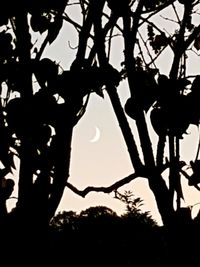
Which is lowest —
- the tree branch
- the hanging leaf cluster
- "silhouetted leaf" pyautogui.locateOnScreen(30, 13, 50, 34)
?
the tree branch

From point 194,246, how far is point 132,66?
82 centimetres

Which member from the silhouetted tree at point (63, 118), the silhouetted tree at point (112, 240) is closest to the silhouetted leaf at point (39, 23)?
the silhouetted tree at point (63, 118)

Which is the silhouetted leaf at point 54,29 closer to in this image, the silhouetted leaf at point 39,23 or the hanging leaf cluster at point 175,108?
the silhouetted leaf at point 39,23

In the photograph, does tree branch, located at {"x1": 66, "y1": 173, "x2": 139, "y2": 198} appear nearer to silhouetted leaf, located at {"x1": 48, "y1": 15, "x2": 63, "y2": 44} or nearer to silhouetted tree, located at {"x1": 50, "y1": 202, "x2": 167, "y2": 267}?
silhouetted leaf, located at {"x1": 48, "y1": 15, "x2": 63, "y2": 44}

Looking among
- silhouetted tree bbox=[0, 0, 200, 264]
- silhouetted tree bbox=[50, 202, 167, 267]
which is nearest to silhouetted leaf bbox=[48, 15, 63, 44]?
silhouetted tree bbox=[0, 0, 200, 264]

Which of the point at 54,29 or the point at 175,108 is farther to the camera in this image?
the point at 54,29

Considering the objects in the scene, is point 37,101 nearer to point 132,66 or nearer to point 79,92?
point 79,92

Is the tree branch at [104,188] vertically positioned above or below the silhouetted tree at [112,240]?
below

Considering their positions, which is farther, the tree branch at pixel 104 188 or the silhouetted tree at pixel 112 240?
Answer: the silhouetted tree at pixel 112 240

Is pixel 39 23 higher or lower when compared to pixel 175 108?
higher

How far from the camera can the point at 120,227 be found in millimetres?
7098

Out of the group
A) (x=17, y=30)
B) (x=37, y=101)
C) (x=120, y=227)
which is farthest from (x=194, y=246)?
(x=120, y=227)

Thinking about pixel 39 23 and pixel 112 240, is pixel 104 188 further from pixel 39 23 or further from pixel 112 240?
pixel 112 240

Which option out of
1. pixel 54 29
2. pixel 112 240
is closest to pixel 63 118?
pixel 54 29
